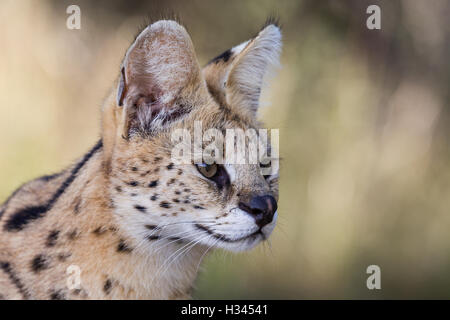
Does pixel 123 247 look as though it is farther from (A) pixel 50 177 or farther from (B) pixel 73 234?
(A) pixel 50 177

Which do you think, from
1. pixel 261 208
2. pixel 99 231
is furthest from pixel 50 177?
pixel 261 208

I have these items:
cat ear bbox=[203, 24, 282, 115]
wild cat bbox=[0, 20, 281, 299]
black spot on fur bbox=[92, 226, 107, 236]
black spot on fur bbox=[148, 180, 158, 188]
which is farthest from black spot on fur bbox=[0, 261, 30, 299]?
cat ear bbox=[203, 24, 282, 115]

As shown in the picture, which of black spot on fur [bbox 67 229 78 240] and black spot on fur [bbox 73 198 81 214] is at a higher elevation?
black spot on fur [bbox 73 198 81 214]

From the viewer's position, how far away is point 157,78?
2.49 meters

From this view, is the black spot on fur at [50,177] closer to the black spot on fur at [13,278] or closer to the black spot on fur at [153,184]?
the black spot on fur at [13,278]

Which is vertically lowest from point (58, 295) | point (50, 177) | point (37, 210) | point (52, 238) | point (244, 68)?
point (58, 295)

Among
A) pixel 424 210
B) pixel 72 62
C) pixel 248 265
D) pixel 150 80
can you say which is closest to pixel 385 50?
pixel 424 210

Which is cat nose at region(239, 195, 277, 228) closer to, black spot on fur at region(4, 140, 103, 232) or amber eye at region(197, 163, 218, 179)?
amber eye at region(197, 163, 218, 179)

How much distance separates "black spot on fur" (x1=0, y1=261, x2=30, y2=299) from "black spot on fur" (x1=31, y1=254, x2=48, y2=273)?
0.28 ft

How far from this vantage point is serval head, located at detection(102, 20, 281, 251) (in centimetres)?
233

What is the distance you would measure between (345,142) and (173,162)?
358 centimetres

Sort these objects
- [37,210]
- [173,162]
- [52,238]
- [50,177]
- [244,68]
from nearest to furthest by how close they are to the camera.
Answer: [173,162] → [52,238] → [37,210] → [244,68] → [50,177]

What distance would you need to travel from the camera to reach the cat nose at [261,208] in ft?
7.51
